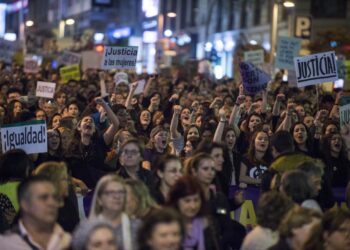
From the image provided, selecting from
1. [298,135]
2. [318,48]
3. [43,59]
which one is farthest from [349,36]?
[298,135]

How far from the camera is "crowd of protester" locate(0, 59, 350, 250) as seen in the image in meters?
7.22

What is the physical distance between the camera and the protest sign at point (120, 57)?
20672 mm

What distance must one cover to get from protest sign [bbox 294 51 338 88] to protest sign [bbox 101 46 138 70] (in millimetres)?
3725

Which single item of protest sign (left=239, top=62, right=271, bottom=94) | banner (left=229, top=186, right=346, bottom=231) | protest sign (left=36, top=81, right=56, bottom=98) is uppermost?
protest sign (left=239, top=62, right=271, bottom=94)

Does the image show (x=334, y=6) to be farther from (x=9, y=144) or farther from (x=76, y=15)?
(x=76, y=15)

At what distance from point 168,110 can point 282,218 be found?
12.0 metres

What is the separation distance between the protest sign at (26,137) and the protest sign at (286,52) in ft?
42.3

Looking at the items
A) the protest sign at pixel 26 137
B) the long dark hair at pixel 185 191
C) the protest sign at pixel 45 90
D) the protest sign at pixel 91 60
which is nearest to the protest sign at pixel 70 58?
the protest sign at pixel 45 90

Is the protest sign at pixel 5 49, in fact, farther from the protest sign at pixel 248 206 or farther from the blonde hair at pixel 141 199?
the blonde hair at pixel 141 199

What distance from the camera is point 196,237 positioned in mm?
7855

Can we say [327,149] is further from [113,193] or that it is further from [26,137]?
[113,193]

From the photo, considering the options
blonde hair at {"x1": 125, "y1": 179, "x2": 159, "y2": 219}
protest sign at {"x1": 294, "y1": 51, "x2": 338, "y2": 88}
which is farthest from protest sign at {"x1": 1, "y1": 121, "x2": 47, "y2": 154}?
protest sign at {"x1": 294, "y1": 51, "x2": 338, "y2": 88}

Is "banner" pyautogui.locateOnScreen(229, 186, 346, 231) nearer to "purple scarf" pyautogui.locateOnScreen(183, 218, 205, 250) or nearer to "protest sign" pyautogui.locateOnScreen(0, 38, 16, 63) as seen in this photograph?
"purple scarf" pyautogui.locateOnScreen(183, 218, 205, 250)

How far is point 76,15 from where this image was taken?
106 metres
